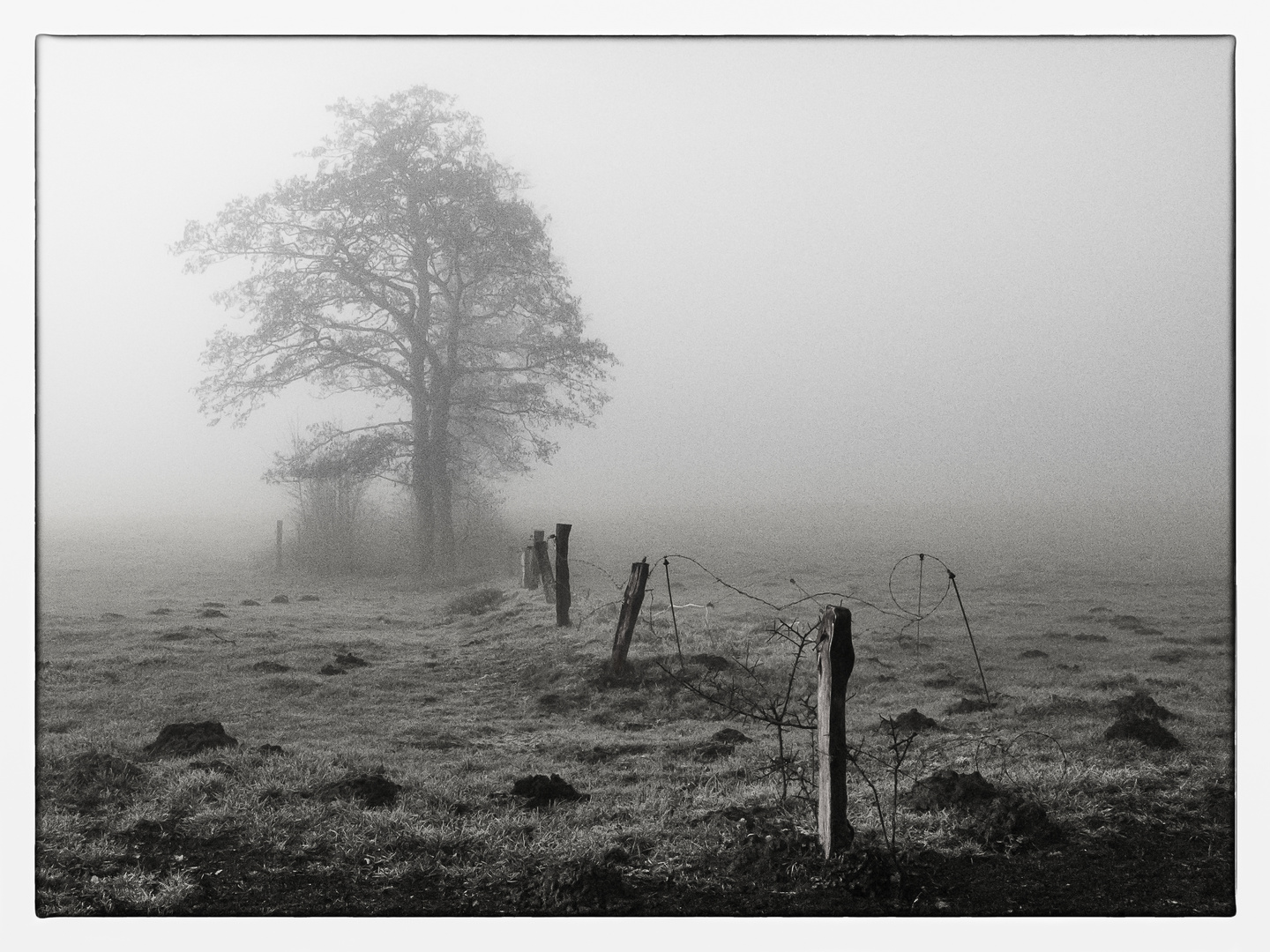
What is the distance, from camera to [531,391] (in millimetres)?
14094

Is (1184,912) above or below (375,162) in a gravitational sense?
below

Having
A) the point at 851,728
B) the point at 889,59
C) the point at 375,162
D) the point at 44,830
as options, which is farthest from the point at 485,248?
the point at 44,830

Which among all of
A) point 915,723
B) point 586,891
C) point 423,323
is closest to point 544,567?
point 423,323

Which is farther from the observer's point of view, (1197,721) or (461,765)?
(1197,721)

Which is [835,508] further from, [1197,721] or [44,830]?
[44,830]

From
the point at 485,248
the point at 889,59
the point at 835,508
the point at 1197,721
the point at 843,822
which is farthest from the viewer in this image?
the point at 835,508

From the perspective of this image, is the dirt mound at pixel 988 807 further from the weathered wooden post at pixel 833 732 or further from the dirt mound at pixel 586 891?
the dirt mound at pixel 586 891

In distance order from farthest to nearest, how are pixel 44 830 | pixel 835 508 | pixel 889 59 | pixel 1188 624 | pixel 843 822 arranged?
pixel 835 508
pixel 1188 624
pixel 889 59
pixel 44 830
pixel 843 822

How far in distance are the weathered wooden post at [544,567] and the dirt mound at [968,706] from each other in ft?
19.4

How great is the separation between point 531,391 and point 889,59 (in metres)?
6.64

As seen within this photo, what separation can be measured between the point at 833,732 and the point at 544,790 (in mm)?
2085

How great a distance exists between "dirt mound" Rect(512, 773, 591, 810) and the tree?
7365 mm

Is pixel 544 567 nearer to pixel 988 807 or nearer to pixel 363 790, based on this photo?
pixel 363 790

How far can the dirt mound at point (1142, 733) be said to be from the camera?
7.19 meters
